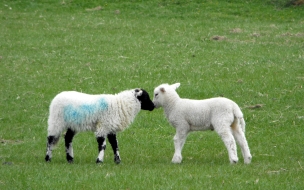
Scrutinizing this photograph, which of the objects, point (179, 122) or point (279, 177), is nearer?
point (279, 177)

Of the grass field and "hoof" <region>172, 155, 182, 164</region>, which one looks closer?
the grass field

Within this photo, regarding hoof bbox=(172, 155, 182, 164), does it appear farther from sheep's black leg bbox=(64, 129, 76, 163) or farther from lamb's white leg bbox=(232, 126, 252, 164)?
sheep's black leg bbox=(64, 129, 76, 163)

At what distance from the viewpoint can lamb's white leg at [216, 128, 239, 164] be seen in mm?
10898

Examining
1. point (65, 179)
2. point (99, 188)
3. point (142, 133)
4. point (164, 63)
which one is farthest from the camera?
point (164, 63)

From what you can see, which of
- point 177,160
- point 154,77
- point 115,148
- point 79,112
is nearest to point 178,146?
point 177,160

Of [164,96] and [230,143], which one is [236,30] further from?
[230,143]

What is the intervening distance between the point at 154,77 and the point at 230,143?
8993mm

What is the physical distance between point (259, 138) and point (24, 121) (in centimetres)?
627

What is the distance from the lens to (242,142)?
11.3 m

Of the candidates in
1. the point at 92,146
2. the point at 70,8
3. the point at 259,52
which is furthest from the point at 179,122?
the point at 70,8

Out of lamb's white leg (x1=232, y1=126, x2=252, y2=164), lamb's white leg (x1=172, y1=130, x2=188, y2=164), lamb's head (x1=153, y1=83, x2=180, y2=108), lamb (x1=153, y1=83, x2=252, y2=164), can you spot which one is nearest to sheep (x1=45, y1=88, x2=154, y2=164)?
lamb's head (x1=153, y1=83, x2=180, y2=108)

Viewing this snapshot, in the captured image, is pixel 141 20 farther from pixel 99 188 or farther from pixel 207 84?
pixel 99 188

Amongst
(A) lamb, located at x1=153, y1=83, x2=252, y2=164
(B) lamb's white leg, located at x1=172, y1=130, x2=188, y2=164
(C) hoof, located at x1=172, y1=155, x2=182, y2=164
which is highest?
(A) lamb, located at x1=153, y1=83, x2=252, y2=164

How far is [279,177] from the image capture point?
9.67m
